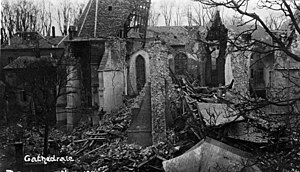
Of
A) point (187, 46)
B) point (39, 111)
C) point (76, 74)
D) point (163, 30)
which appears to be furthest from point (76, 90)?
point (163, 30)

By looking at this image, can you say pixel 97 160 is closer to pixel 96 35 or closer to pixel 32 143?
pixel 32 143

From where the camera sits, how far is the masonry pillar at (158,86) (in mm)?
14062

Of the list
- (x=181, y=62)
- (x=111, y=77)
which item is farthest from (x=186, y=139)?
(x=181, y=62)

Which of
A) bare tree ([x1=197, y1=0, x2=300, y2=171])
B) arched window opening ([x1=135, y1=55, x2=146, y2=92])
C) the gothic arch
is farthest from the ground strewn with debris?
arched window opening ([x1=135, y1=55, x2=146, y2=92])

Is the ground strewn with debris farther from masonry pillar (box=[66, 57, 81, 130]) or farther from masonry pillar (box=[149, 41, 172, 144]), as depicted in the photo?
masonry pillar (box=[66, 57, 81, 130])

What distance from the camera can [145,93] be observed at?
15.1 metres

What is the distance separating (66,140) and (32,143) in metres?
1.57

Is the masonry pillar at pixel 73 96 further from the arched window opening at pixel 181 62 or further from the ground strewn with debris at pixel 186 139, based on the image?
the arched window opening at pixel 181 62

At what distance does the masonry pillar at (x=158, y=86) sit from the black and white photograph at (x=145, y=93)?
0.04 m

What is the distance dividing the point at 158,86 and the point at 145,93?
1153 millimetres

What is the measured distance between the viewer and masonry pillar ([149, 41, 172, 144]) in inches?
554

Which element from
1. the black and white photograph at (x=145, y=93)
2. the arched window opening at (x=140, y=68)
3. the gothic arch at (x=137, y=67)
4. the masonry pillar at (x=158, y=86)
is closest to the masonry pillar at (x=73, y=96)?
the black and white photograph at (x=145, y=93)

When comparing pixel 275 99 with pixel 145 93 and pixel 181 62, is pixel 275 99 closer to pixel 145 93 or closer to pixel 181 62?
pixel 145 93

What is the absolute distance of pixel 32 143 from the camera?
17.3 m
